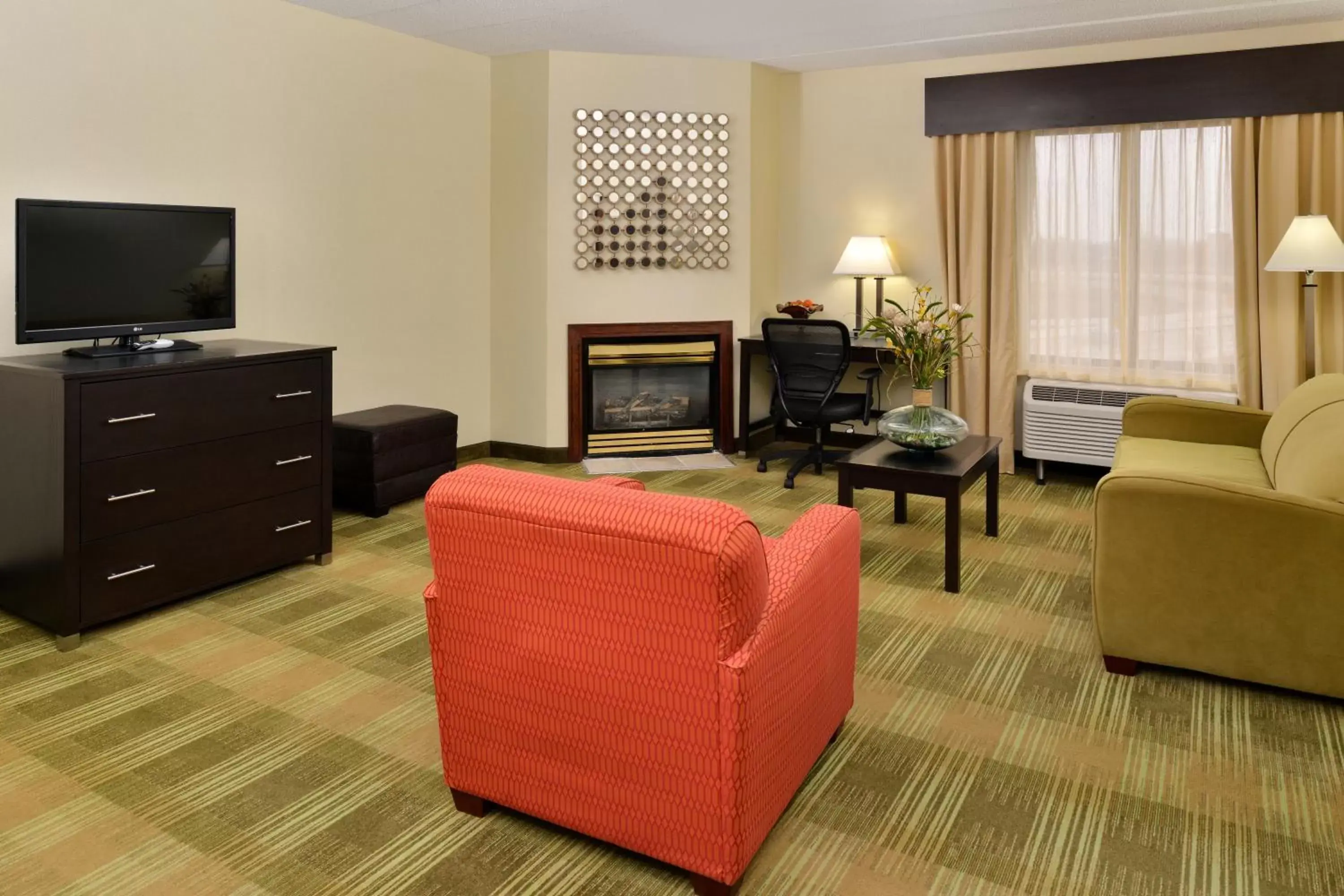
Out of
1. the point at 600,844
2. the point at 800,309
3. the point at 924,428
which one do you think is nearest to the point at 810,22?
the point at 800,309

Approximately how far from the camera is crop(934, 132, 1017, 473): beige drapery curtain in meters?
5.80

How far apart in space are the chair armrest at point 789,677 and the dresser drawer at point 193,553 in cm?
232

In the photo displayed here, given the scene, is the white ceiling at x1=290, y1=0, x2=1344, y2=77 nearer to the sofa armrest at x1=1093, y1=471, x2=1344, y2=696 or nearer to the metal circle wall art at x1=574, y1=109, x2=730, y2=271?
the metal circle wall art at x1=574, y1=109, x2=730, y2=271

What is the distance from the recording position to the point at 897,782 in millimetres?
2443

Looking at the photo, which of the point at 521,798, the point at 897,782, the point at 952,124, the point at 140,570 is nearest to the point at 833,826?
the point at 897,782

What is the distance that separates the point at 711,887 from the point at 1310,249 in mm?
4336

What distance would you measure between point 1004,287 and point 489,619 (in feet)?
15.2

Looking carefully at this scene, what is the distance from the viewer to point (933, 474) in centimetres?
380

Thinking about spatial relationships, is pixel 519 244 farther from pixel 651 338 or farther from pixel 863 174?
pixel 863 174

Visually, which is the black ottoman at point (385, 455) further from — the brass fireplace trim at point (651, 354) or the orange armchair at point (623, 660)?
the orange armchair at point (623, 660)

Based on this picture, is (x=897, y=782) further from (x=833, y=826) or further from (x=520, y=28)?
(x=520, y=28)

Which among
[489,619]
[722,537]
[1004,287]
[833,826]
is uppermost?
[1004,287]

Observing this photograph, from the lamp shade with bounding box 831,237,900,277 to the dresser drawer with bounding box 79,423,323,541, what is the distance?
3.35 m

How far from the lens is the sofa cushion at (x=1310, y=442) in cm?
282
